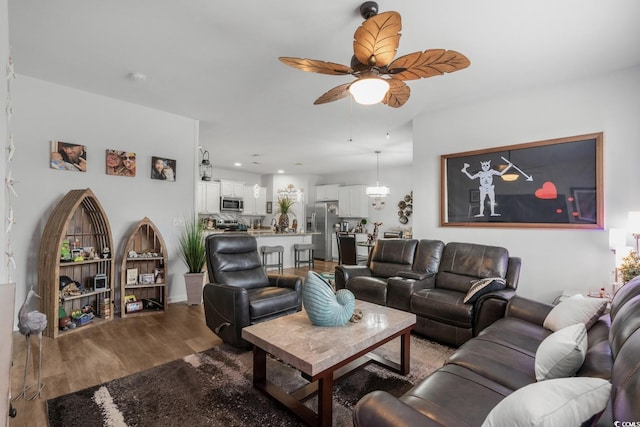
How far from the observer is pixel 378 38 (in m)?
1.72

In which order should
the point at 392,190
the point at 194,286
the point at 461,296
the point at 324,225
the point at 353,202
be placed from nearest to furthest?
the point at 461,296
the point at 194,286
the point at 392,190
the point at 353,202
the point at 324,225

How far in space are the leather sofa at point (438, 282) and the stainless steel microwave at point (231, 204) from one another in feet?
16.0

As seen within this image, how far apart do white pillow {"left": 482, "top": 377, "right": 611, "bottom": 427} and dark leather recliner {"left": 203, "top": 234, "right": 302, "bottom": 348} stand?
6.70ft

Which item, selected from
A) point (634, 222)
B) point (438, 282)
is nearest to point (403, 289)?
point (438, 282)

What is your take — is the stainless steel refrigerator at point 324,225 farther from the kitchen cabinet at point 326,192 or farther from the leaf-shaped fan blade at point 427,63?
the leaf-shaped fan blade at point 427,63

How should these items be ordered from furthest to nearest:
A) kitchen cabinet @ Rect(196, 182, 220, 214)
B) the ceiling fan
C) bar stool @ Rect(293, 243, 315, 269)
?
1. kitchen cabinet @ Rect(196, 182, 220, 214)
2. bar stool @ Rect(293, 243, 315, 269)
3. the ceiling fan

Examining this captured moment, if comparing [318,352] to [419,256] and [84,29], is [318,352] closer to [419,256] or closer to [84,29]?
[419,256]

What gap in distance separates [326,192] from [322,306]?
709cm

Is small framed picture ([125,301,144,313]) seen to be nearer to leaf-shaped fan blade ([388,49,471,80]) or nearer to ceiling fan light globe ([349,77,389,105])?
ceiling fan light globe ([349,77,389,105])

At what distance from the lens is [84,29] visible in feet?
7.49

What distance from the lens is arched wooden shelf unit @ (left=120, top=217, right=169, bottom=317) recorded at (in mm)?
3568

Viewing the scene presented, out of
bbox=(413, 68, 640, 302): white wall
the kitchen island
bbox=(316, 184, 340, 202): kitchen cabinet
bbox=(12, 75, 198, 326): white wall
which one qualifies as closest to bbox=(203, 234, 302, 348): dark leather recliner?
bbox=(12, 75, 198, 326): white wall

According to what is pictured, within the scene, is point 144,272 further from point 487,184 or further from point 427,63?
point 487,184

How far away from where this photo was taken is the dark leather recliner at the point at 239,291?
255 cm
